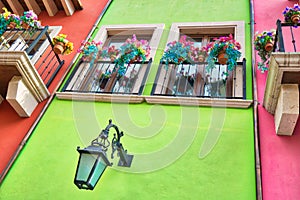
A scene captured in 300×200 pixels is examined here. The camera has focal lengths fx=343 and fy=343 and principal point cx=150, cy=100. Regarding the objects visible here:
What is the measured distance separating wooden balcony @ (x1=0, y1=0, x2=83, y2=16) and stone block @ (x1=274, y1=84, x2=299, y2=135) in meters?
4.79

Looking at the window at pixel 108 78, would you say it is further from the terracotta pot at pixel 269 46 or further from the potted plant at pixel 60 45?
the terracotta pot at pixel 269 46

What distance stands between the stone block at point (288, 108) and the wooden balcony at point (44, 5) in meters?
4.79

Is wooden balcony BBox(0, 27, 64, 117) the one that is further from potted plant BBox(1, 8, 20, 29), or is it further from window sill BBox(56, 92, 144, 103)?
window sill BBox(56, 92, 144, 103)

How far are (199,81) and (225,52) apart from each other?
2.01 feet

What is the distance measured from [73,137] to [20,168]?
0.77 meters

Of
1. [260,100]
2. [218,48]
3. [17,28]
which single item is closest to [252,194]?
[260,100]

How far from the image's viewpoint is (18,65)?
4609mm

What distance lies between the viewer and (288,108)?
3760 mm

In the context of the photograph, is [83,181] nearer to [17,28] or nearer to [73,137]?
[73,137]

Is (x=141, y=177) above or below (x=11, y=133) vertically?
below

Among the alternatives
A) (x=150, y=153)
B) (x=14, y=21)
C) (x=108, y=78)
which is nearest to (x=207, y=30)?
(x=108, y=78)

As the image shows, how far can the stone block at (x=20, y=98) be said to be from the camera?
4.65m

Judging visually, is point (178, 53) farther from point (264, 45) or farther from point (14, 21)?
point (14, 21)

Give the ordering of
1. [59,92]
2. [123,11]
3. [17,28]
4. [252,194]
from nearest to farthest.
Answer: [252,194] → [59,92] → [17,28] → [123,11]
